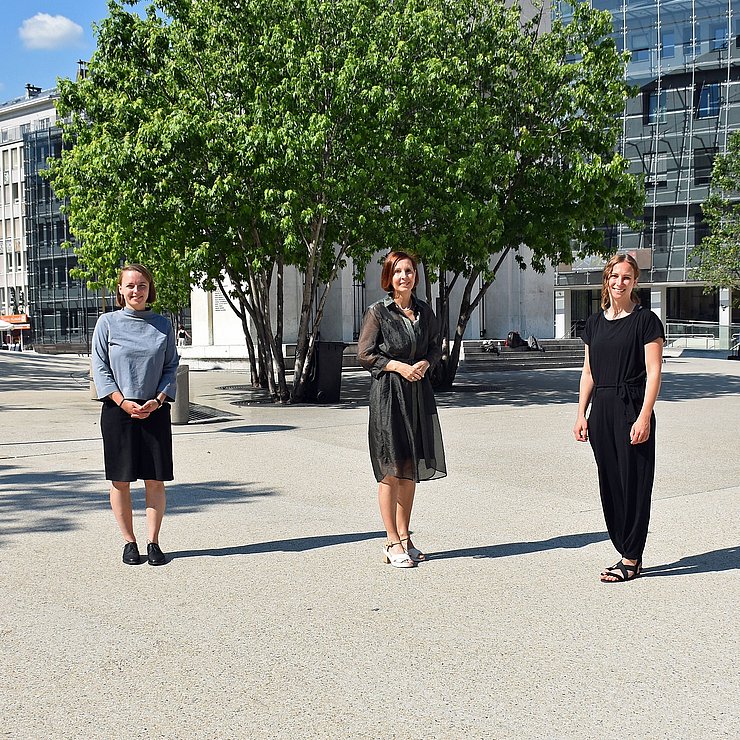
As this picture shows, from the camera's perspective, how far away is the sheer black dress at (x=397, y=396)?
614 cm

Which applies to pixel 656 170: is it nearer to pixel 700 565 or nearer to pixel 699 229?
pixel 699 229

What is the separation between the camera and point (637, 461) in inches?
229

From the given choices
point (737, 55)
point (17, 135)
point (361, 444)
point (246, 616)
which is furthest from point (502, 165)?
point (17, 135)

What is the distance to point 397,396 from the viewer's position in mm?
6168

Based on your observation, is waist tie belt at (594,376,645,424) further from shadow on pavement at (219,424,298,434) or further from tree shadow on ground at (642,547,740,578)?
shadow on pavement at (219,424,298,434)

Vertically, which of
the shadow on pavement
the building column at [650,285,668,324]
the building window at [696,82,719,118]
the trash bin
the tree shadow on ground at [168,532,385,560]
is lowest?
the shadow on pavement

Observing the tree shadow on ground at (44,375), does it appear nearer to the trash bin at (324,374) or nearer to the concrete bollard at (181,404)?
the trash bin at (324,374)

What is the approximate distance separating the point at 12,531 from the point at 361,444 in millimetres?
6074

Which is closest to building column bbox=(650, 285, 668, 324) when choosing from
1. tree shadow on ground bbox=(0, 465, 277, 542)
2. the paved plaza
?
the paved plaza

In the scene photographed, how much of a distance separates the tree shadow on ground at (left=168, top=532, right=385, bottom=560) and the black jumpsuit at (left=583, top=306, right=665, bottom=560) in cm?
191

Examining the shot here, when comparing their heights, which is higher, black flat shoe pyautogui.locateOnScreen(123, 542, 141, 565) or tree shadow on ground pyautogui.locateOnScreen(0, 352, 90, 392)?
black flat shoe pyautogui.locateOnScreen(123, 542, 141, 565)

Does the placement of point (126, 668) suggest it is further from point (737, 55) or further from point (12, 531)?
point (737, 55)

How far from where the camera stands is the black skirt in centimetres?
621

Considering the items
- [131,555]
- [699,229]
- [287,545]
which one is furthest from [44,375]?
[699,229]
